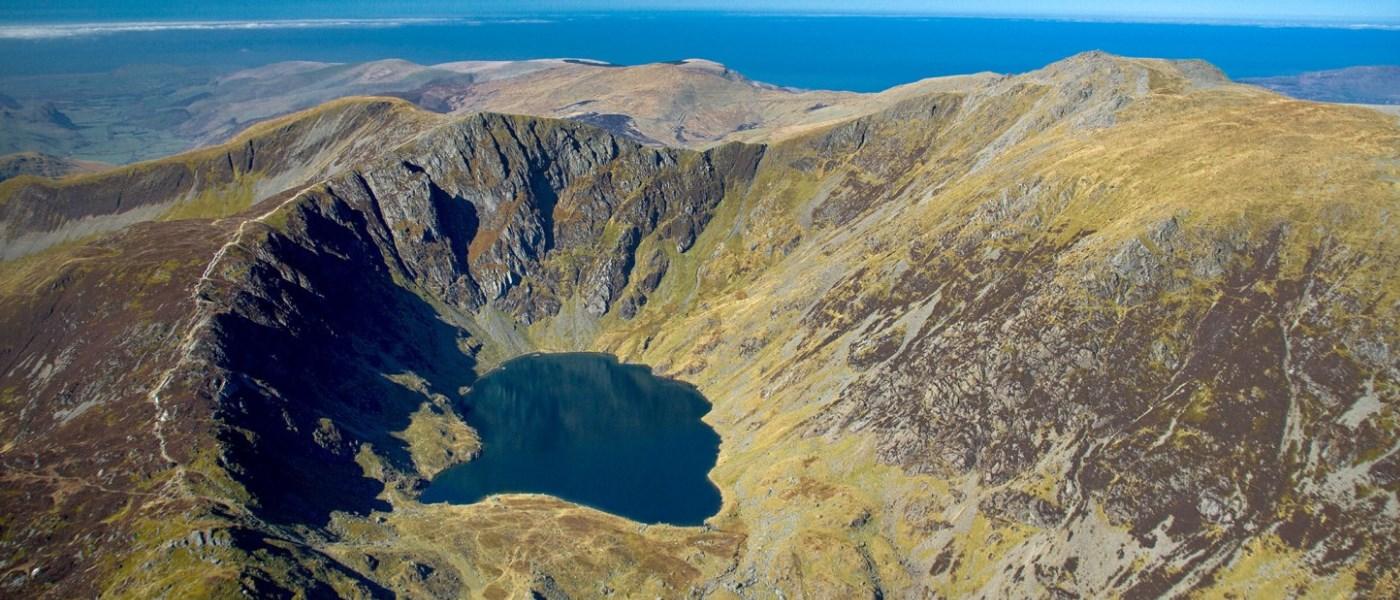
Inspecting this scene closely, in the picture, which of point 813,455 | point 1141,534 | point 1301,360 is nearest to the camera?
point 1141,534

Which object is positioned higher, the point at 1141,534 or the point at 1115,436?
the point at 1115,436

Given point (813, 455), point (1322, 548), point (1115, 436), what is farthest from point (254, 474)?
point (1322, 548)

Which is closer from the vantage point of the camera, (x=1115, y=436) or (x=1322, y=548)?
(x=1322, y=548)

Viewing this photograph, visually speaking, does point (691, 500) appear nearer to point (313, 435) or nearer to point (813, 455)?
point (813, 455)

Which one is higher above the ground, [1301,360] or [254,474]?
[1301,360]

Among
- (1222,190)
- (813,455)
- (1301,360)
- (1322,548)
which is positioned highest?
(1222,190)

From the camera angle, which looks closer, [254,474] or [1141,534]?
[1141,534]

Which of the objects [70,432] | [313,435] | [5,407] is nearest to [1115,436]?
[313,435]

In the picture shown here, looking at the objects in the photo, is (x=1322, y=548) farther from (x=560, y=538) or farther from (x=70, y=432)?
(x=70, y=432)

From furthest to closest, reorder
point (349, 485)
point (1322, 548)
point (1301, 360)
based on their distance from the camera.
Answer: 1. point (349, 485)
2. point (1301, 360)
3. point (1322, 548)
